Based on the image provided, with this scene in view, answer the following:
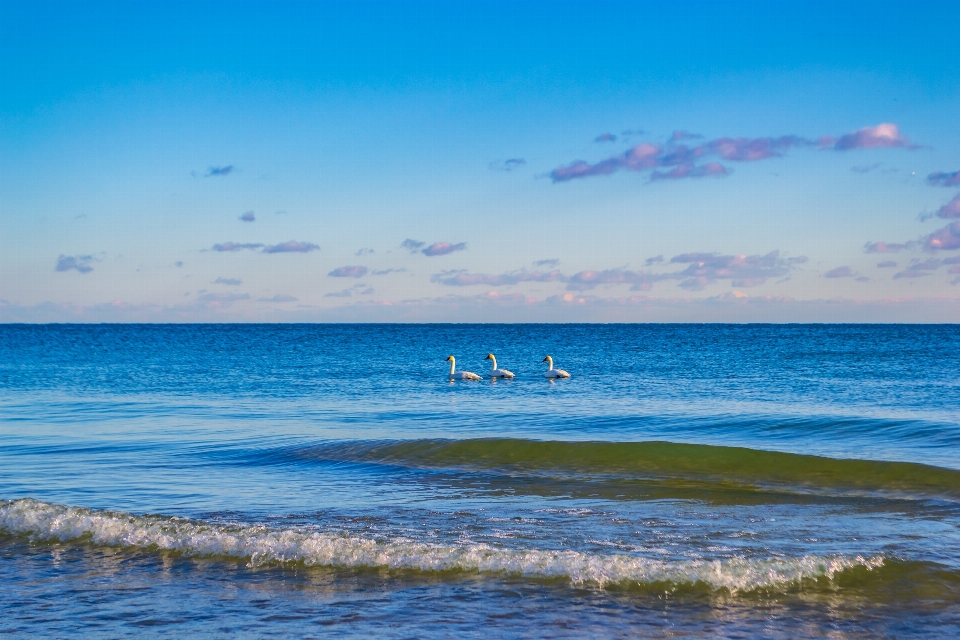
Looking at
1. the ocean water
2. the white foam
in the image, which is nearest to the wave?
the ocean water

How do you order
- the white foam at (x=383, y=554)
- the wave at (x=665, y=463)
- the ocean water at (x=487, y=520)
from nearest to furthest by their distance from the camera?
1. the ocean water at (x=487, y=520)
2. the white foam at (x=383, y=554)
3. the wave at (x=665, y=463)

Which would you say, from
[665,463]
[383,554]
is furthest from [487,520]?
→ [665,463]

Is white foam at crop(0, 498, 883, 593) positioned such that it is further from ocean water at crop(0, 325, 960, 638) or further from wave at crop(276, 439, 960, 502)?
wave at crop(276, 439, 960, 502)

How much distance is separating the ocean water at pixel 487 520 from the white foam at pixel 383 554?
28 millimetres

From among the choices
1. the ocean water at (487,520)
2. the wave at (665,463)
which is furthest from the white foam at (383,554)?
the wave at (665,463)

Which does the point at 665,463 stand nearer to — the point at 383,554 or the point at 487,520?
the point at 487,520

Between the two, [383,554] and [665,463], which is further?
[665,463]

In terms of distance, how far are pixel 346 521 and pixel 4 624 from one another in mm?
3874

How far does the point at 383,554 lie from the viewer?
8.05 metres

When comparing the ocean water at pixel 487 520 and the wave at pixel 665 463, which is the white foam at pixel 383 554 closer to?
the ocean water at pixel 487 520

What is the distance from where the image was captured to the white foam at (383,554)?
7.32 meters

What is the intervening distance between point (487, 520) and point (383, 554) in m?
1.92

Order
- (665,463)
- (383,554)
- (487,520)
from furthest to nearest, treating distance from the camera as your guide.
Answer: (665,463), (487,520), (383,554)

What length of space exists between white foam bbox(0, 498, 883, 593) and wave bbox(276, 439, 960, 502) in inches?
200
